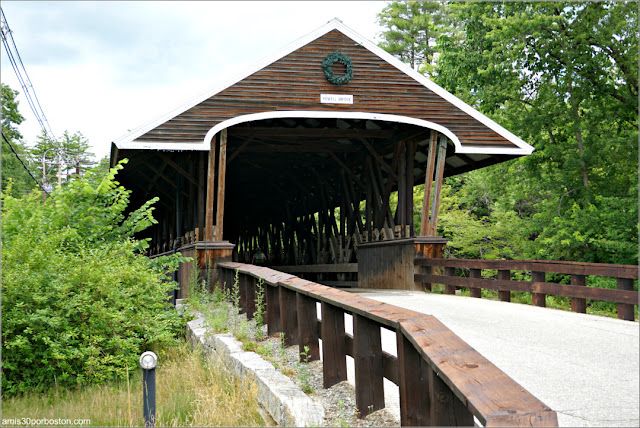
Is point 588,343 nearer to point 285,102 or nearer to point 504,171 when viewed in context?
point 285,102

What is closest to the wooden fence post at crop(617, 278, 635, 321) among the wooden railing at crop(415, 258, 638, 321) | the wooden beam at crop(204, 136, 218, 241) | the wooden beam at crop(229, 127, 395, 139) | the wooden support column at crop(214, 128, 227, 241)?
the wooden railing at crop(415, 258, 638, 321)

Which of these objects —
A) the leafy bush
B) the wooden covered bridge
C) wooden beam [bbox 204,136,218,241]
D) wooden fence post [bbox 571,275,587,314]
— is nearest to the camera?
the wooden covered bridge

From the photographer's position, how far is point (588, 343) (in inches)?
228

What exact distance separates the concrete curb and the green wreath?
258 inches

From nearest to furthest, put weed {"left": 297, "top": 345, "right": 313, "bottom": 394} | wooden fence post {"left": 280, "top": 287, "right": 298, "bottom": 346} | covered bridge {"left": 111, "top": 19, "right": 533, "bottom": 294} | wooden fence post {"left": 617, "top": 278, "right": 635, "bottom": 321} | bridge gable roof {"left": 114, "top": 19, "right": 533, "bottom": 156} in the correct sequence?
weed {"left": 297, "top": 345, "right": 313, "bottom": 394} → wooden fence post {"left": 280, "top": 287, "right": 298, "bottom": 346} → wooden fence post {"left": 617, "top": 278, "right": 635, "bottom": 321} → bridge gable roof {"left": 114, "top": 19, "right": 533, "bottom": 156} → covered bridge {"left": 111, "top": 19, "right": 533, "bottom": 294}

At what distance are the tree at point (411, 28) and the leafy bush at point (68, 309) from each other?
31.2 meters

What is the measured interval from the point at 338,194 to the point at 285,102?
694 cm

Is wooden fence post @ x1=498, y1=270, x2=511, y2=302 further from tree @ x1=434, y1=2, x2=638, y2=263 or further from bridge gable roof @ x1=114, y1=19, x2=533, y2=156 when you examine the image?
tree @ x1=434, y1=2, x2=638, y2=263

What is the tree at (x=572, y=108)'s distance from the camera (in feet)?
52.0

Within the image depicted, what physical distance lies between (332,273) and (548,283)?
37.3 ft

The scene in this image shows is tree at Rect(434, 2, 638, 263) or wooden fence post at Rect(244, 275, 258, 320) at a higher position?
tree at Rect(434, 2, 638, 263)

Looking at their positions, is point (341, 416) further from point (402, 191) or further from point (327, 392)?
point (402, 191)

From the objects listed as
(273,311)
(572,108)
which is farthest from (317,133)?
(572,108)

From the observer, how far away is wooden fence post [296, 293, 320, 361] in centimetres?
516
